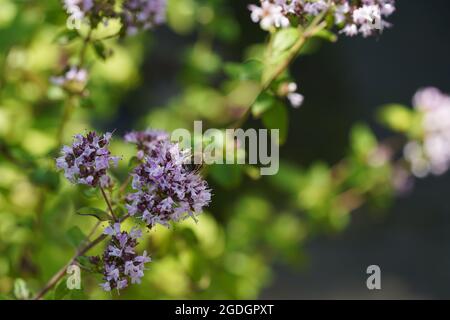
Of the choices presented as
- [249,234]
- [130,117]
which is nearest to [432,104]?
[249,234]

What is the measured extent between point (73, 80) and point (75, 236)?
0.49m

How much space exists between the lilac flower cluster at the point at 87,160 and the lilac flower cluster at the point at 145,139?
0.52 feet

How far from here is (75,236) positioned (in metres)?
1.58

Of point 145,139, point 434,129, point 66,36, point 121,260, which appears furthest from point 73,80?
point 434,129

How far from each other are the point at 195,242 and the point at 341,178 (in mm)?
1096

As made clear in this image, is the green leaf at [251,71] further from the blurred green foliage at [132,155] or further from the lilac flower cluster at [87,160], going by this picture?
the lilac flower cluster at [87,160]

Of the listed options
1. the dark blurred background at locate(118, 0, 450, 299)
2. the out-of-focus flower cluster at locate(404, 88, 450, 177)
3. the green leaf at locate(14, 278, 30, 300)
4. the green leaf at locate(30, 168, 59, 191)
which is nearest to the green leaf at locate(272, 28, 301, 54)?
the green leaf at locate(30, 168, 59, 191)

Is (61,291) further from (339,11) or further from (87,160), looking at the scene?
(339,11)

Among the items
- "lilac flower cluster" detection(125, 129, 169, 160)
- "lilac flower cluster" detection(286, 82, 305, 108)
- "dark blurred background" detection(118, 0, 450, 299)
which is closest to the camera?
"lilac flower cluster" detection(125, 129, 169, 160)

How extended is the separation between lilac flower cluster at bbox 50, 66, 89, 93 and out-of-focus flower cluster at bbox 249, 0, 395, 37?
589mm

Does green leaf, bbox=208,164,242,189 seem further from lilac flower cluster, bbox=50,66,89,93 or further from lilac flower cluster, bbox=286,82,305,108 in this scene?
lilac flower cluster, bbox=50,66,89,93

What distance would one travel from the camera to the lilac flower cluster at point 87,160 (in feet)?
4.18

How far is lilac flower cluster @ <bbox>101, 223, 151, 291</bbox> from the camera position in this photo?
1273mm

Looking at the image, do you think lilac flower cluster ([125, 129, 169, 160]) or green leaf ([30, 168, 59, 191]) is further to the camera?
green leaf ([30, 168, 59, 191])
